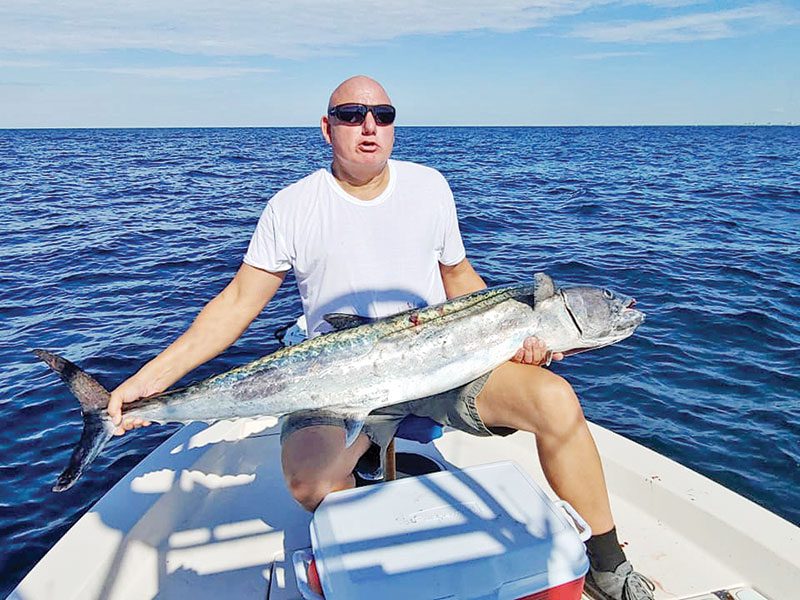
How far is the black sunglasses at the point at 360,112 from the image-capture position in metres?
3.26

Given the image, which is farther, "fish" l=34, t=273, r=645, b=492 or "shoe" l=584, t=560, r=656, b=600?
"fish" l=34, t=273, r=645, b=492

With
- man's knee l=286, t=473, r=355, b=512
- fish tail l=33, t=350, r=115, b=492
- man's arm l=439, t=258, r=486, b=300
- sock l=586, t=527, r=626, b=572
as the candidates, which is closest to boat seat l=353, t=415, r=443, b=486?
man's knee l=286, t=473, r=355, b=512

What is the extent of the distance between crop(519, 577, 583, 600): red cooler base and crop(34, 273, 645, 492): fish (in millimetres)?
1105

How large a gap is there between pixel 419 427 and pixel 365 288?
82 cm

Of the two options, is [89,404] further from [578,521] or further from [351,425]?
[578,521]

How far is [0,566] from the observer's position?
437 centimetres

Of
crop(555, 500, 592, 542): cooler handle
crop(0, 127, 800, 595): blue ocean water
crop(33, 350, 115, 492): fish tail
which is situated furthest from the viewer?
crop(0, 127, 800, 595): blue ocean water

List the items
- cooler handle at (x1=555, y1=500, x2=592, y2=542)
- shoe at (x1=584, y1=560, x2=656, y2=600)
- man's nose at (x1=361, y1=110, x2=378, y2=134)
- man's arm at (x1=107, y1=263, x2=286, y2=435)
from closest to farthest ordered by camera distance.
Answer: cooler handle at (x1=555, y1=500, x2=592, y2=542) → shoe at (x1=584, y1=560, x2=656, y2=600) → man's arm at (x1=107, y1=263, x2=286, y2=435) → man's nose at (x1=361, y1=110, x2=378, y2=134)

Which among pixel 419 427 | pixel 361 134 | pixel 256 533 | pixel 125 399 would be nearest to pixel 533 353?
pixel 419 427

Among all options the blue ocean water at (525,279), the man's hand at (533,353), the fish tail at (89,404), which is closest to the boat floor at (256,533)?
the fish tail at (89,404)

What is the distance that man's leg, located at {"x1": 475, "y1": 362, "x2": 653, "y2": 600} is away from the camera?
9.02 ft

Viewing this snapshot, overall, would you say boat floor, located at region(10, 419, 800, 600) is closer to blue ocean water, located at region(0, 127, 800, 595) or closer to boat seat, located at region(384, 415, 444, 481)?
boat seat, located at region(384, 415, 444, 481)

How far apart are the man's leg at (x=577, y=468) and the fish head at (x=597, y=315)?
344 millimetres

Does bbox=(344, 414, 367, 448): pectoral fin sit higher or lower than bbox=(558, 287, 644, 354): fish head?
lower
